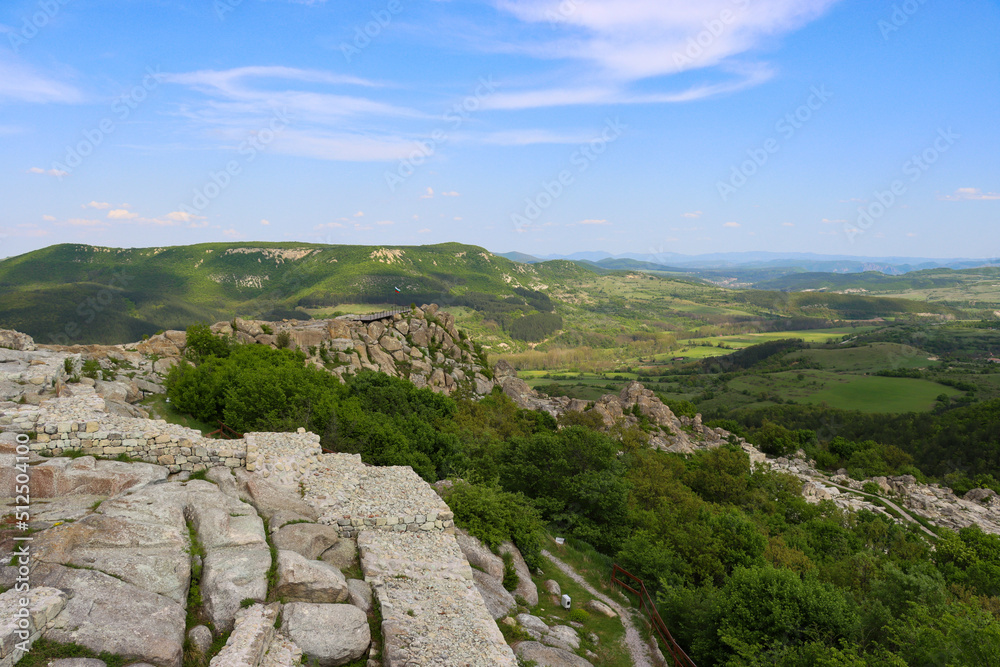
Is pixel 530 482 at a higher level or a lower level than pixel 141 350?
lower

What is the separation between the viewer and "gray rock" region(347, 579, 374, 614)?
43.2ft

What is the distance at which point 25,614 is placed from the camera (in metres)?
9.30

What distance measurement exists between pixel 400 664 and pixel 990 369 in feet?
634

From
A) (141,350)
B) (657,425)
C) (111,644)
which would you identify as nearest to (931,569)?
(111,644)

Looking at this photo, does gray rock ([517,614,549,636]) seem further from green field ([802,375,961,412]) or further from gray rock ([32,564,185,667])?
green field ([802,375,961,412])

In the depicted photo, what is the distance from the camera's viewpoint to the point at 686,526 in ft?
87.0

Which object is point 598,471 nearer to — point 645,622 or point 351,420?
point 645,622

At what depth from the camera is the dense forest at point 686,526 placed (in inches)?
615

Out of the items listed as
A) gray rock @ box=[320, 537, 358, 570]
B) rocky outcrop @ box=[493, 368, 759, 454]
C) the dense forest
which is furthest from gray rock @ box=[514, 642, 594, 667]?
rocky outcrop @ box=[493, 368, 759, 454]

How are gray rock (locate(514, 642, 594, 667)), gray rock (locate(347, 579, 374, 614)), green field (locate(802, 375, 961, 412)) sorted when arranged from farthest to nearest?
green field (locate(802, 375, 961, 412)), gray rock (locate(514, 642, 594, 667)), gray rock (locate(347, 579, 374, 614))

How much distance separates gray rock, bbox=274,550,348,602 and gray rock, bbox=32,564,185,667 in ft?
7.51

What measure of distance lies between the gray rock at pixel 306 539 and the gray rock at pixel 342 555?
0.15 m

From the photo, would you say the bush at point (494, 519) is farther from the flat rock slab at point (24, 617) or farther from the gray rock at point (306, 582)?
the flat rock slab at point (24, 617)

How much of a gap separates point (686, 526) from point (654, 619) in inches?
341
